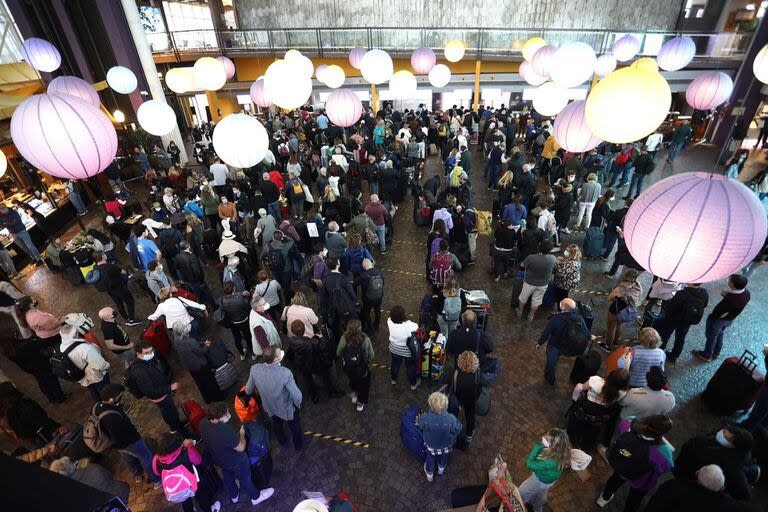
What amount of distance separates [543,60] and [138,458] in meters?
11.5

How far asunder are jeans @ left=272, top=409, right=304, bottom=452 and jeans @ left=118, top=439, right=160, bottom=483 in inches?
56.1

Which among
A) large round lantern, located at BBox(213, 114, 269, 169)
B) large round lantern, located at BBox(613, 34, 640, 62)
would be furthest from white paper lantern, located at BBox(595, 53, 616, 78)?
large round lantern, located at BBox(213, 114, 269, 169)

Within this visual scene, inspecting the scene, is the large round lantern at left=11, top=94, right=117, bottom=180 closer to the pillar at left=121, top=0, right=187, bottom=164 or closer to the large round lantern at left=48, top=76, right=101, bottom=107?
the large round lantern at left=48, top=76, right=101, bottom=107

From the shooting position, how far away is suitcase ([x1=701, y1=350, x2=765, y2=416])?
4723mm

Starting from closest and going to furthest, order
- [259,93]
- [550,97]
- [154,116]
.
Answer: [154,116], [550,97], [259,93]

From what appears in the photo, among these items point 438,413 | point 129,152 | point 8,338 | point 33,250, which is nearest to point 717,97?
point 438,413

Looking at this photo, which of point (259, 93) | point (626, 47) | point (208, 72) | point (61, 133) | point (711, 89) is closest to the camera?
point (61, 133)

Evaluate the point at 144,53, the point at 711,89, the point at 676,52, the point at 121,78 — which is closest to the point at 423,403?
the point at 711,89

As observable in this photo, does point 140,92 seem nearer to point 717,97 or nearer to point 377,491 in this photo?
point 377,491

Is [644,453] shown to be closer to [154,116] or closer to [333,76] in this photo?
[154,116]

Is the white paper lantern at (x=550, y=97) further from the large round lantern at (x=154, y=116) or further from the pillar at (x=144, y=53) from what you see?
the pillar at (x=144, y=53)

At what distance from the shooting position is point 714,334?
568cm

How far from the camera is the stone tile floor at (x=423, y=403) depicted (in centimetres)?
440

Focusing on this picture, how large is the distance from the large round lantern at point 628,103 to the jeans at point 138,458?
6.54 m
